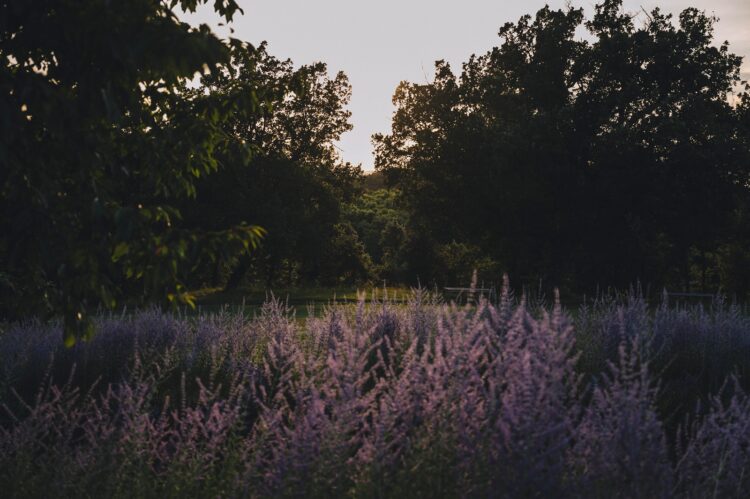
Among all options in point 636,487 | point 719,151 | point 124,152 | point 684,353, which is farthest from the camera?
point 719,151

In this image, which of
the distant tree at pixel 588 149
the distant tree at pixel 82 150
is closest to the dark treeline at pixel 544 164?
the distant tree at pixel 588 149

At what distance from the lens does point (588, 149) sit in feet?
108

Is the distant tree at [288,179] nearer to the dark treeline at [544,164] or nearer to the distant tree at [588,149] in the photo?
the dark treeline at [544,164]

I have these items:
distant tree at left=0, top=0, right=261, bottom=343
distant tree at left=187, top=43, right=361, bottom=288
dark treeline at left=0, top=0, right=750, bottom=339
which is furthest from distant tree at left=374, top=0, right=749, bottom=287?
distant tree at left=0, top=0, right=261, bottom=343

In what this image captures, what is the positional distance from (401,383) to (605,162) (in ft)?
95.7

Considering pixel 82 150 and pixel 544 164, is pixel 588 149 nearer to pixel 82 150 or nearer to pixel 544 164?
pixel 544 164

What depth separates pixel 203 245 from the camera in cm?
435

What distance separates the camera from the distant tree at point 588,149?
104 ft

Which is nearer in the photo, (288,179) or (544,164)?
(544,164)

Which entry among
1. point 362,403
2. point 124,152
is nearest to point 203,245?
point 362,403

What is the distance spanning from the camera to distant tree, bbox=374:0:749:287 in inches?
1252

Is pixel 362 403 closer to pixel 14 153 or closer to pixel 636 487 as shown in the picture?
pixel 636 487

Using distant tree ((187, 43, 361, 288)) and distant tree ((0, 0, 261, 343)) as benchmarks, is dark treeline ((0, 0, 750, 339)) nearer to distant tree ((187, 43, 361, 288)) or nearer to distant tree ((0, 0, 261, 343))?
distant tree ((187, 43, 361, 288))

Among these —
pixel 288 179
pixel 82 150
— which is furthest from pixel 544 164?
pixel 82 150
